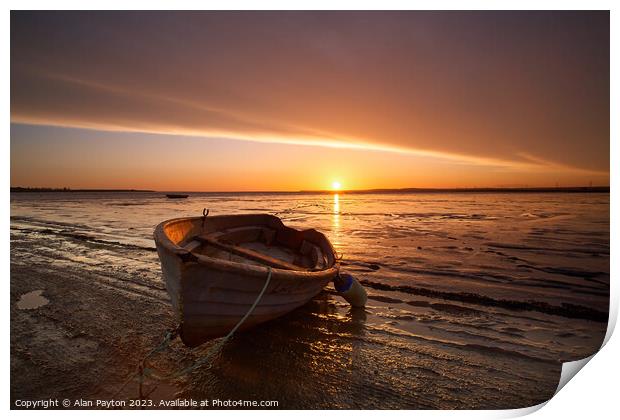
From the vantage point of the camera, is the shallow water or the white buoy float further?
the white buoy float

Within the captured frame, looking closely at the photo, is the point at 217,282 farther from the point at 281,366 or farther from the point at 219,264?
the point at 281,366

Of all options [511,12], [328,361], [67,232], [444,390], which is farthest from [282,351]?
[67,232]

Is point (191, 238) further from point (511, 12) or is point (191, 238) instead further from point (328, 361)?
point (511, 12)

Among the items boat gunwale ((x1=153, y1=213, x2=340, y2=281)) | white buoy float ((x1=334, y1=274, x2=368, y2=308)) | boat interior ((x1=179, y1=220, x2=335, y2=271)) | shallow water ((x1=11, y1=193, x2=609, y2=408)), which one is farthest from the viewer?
boat interior ((x1=179, y1=220, x2=335, y2=271))

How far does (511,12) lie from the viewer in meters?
4.82

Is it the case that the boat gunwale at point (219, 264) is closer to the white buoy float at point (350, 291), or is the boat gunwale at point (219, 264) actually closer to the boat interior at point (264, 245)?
the white buoy float at point (350, 291)

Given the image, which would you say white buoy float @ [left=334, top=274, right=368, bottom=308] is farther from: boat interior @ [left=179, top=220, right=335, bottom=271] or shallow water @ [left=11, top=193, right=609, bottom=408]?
boat interior @ [left=179, top=220, right=335, bottom=271]

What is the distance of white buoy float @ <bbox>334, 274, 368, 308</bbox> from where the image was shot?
5722mm

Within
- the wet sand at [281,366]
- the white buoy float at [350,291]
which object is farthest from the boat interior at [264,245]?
the wet sand at [281,366]

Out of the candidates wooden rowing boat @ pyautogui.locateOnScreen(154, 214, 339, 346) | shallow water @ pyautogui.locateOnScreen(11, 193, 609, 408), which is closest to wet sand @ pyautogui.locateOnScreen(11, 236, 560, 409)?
shallow water @ pyautogui.locateOnScreen(11, 193, 609, 408)

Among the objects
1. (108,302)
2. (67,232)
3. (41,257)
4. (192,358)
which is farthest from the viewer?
(67,232)

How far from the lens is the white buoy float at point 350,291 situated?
18.8ft

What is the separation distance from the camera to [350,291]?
5711 mm
